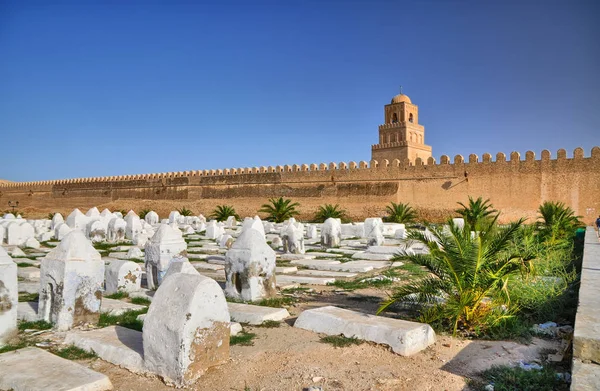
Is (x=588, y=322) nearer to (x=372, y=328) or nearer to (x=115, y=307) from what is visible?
(x=372, y=328)

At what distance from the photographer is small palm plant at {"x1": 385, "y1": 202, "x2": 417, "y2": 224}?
2162 centimetres

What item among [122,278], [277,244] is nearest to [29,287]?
[122,278]

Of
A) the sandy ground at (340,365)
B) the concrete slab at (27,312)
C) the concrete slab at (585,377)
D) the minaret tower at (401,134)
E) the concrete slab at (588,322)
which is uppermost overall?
the minaret tower at (401,134)

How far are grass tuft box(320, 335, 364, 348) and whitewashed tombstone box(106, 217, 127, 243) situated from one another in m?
11.7

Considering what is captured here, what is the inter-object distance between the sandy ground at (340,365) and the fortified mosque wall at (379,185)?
18245mm

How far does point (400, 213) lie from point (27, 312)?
730 inches

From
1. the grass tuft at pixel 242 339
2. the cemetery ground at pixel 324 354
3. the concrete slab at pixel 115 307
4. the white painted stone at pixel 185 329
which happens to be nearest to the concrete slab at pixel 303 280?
the cemetery ground at pixel 324 354

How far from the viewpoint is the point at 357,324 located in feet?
13.2

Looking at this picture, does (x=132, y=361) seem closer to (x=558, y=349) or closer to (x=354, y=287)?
(x=558, y=349)

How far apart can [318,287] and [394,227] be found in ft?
32.3

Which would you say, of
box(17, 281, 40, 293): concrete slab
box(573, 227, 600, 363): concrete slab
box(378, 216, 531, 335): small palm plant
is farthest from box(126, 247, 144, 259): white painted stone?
box(573, 227, 600, 363): concrete slab

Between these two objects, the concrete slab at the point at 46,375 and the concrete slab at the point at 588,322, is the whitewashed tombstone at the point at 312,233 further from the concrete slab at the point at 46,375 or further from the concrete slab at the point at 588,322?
the concrete slab at the point at 46,375

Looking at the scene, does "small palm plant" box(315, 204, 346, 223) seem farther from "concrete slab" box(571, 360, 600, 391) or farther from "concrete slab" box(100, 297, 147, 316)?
"concrete slab" box(571, 360, 600, 391)

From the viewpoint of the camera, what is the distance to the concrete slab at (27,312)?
4.50 m
